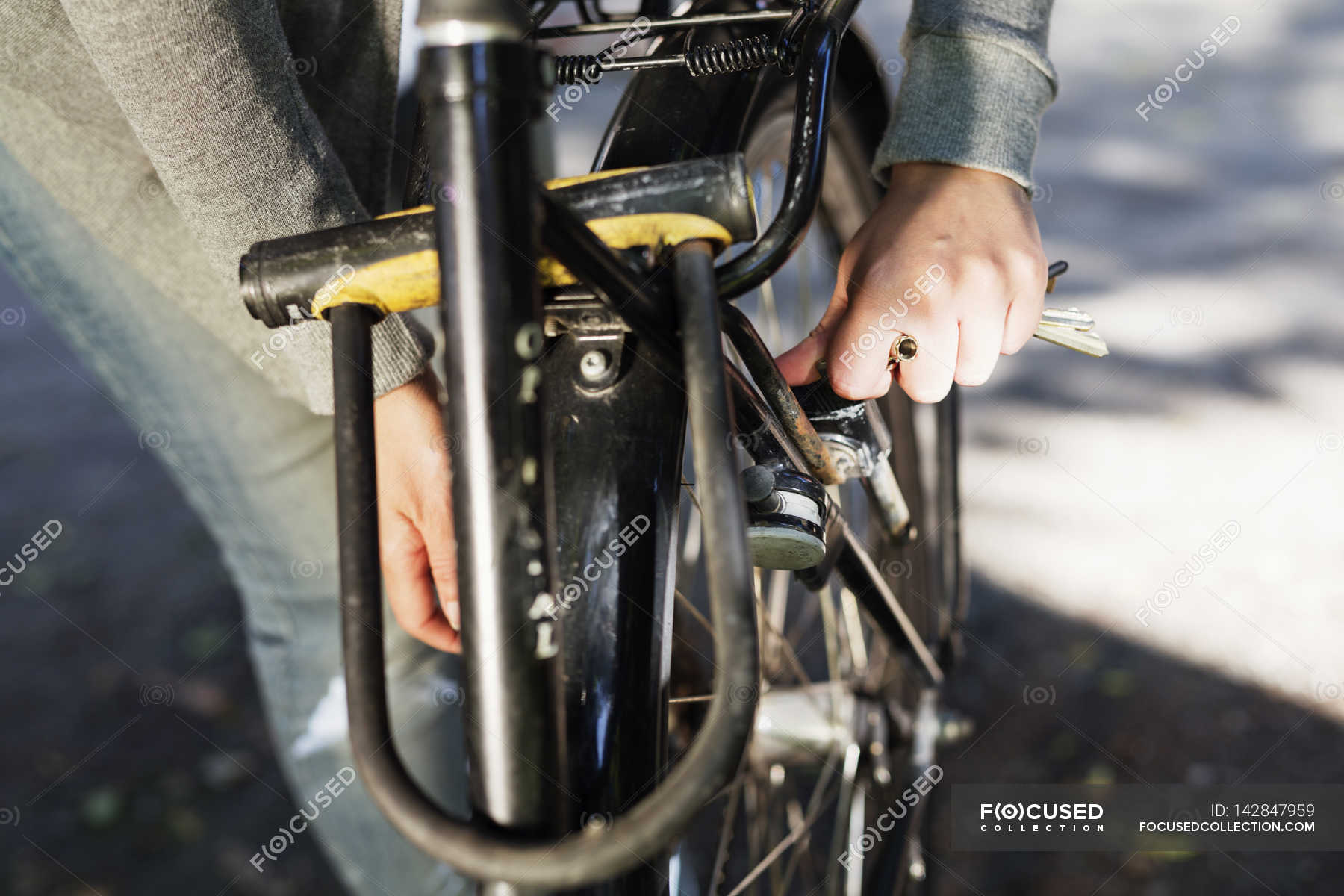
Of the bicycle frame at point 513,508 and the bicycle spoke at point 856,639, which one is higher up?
the bicycle frame at point 513,508

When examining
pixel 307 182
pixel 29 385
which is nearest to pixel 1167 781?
pixel 307 182

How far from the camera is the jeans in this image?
750 millimetres

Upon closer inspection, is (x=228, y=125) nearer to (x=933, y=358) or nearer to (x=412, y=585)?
(x=412, y=585)

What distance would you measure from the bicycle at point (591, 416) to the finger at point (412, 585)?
21 centimetres

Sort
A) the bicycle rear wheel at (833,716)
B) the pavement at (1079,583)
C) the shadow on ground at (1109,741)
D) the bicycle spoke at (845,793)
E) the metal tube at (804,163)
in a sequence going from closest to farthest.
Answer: the metal tube at (804,163) → the bicycle rear wheel at (833,716) → the bicycle spoke at (845,793) → the shadow on ground at (1109,741) → the pavement at (1079,583)

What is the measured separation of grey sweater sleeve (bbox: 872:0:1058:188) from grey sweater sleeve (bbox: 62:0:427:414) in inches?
13.3

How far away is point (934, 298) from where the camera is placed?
0.53 metres

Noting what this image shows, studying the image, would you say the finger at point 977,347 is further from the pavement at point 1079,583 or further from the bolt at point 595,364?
the pavement at point 1079,583

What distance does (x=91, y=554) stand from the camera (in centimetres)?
167

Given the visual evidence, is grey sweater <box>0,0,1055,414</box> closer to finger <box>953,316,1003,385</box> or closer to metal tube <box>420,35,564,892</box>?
finger <box>953,316,1003,385</box>

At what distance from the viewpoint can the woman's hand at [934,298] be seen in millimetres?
527

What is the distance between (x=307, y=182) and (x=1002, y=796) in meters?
1.08

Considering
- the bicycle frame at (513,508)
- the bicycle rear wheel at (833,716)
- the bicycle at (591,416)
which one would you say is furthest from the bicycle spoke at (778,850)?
the bicycle frame at (513,508)

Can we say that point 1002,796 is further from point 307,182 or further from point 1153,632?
point 307,182
